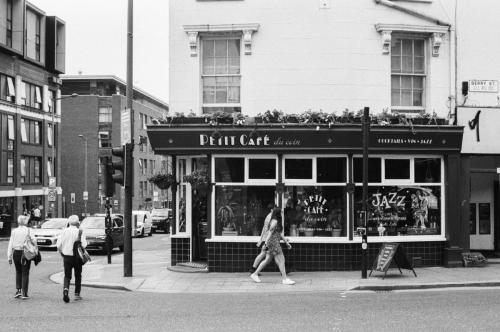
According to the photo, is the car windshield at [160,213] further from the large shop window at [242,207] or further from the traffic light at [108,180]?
the large shop window at [242,207]

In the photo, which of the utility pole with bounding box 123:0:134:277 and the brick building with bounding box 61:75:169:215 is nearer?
the utility pole with bounding box 123:0:134:277

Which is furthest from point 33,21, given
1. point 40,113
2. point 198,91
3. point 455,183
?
point 455,183

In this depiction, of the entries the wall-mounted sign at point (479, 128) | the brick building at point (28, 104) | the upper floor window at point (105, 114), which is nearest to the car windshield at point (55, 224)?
the brick building at point (28, 104)

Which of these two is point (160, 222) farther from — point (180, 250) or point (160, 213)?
point (180, 250)

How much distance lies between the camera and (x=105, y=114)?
7544 cm

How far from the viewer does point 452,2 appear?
1786cm

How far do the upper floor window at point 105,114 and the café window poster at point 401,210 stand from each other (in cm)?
6133

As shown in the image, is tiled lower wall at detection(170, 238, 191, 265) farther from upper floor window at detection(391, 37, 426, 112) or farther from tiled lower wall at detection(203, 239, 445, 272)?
upper floor window at detection(391, 37, 426, 112)

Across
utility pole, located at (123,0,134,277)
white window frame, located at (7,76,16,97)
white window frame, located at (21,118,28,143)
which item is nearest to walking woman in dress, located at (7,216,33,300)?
utility pole, located at (123,0,134,277)

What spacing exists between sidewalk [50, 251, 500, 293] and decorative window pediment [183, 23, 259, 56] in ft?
20.3

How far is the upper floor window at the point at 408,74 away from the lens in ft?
59.1

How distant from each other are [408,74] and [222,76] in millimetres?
5176

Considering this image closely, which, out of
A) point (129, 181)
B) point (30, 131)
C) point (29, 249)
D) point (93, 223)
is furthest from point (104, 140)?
point (29, 249)

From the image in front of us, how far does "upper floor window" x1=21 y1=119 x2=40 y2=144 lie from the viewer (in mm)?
54781
